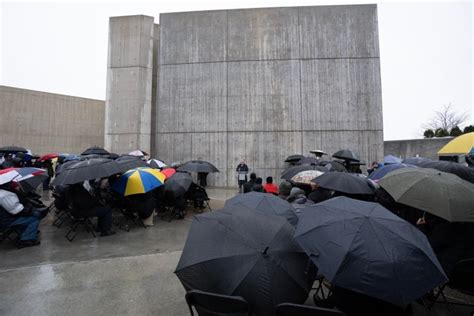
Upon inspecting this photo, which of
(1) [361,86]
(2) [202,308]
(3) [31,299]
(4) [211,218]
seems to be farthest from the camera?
(1) [361,86]

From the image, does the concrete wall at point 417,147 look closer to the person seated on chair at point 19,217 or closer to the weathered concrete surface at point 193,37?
the weathered concrete surface at point 193,37

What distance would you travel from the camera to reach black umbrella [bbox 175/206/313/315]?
6.41 feet

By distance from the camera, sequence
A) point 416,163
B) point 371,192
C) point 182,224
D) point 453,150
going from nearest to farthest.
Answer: point 371,192
point 453,150
point 416,163
point 182,224

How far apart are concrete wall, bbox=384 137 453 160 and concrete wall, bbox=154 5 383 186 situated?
663 cm

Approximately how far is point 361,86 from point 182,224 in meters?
11.4

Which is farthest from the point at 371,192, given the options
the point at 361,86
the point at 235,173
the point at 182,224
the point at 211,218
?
the point at 361,86

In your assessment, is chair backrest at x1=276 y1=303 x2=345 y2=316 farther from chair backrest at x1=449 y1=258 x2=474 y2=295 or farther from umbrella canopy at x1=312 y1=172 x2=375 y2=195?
umbrella canopy at x1=312 y1=172 x2=375 y2=195

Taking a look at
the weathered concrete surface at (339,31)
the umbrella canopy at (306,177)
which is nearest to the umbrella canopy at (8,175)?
the umbrella canopy at (306,177)

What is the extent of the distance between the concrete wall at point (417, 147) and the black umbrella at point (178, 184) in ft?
55.8

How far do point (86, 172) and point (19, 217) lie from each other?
143 cm

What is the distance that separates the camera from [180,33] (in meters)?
14.0

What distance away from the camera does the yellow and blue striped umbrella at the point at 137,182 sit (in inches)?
219

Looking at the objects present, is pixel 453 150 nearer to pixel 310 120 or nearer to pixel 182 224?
pixel 182 224

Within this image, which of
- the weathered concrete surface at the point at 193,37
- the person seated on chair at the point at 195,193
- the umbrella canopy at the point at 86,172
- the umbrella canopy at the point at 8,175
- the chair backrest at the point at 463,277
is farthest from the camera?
the weathered concrete surface at the point at 193,37
